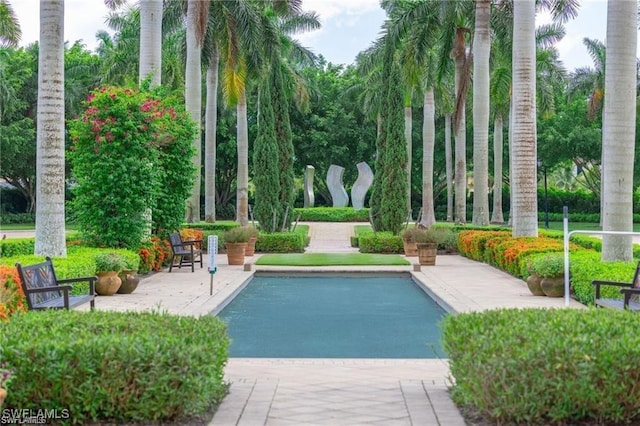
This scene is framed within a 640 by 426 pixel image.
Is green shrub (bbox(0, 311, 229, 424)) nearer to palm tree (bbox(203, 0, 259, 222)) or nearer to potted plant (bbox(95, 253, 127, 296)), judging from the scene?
potted plant (bbox(95, 253, 127, 296))

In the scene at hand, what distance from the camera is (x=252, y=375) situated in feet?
24.7

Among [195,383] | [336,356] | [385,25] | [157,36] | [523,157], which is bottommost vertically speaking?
[336,356]

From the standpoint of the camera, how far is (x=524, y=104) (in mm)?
17922

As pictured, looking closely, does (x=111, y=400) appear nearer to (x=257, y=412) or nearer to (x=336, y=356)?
(x=257, y=412)

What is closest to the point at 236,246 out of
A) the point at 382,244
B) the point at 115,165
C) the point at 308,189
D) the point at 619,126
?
the point at 115,165

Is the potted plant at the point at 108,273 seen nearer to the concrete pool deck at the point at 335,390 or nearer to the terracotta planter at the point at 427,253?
the concrete pool deck at the point at 335,390

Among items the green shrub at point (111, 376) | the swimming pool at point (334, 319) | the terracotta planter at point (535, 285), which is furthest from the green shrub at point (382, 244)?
the green shrub at point (111, 376)

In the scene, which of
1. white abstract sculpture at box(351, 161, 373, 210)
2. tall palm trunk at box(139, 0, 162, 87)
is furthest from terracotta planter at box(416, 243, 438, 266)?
white abstract sculpture at box(351, 161, 373, 210)

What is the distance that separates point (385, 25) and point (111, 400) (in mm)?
29536

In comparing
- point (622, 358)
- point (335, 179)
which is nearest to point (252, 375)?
point (622, 358)

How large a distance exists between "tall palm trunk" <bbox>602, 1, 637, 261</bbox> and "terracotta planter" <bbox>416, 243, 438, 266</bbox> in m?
9.05

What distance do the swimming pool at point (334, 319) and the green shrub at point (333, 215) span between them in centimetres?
2709

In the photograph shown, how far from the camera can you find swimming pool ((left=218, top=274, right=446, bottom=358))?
392 inches

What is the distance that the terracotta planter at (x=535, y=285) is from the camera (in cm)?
1412
